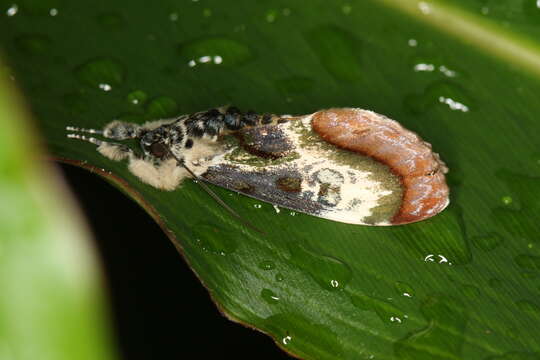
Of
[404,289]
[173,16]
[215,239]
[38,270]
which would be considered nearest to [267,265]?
[215,239]

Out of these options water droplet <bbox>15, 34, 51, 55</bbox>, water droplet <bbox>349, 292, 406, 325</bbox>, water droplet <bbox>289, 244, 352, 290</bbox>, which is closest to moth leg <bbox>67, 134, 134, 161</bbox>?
water droplet <bbox>15, 34, 51, 55</bbox>

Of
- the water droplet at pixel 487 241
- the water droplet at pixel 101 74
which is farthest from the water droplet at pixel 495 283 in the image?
the water droplet at pixel 101 74

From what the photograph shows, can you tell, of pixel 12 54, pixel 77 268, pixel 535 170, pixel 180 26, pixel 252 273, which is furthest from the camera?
pixel 180 26

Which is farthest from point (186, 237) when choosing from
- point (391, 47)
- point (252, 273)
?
point (391, 47)

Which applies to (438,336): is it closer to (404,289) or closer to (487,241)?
(404,289)

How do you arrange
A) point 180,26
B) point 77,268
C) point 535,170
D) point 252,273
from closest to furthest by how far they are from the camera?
point 77,268
point 252,273
point 535,170
point 180,26

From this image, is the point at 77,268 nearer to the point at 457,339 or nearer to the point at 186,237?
the point at 186,237
